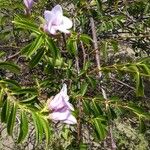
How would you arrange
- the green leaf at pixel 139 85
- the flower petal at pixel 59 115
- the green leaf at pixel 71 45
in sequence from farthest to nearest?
the green leaf at pixel 71 45
the green leaf at pixel 139 85
the flower petal at pixel 59 115

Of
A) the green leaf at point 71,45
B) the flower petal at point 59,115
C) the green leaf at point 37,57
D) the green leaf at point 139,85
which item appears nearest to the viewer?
the flower petal at point 59,115

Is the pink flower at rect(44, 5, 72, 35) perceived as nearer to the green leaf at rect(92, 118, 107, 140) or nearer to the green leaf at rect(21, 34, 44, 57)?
Answer: the green leaf at rect(21, 34, 44, 57)

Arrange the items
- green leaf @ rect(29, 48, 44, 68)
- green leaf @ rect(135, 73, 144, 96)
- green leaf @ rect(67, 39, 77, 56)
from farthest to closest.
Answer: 1. green leaf @ rect(67, 39, 77, 56)
2. green leaf @ rect(135, 73, 144, 96)
3. green leaf @ rect(29, 48, 44, 68)

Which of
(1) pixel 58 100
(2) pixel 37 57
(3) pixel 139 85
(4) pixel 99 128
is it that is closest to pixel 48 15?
(2) pixel 37 57

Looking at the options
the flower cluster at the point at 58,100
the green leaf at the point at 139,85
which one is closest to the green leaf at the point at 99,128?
the green leaf at the point at 139,85

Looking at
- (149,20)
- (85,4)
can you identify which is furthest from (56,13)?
(149,20)

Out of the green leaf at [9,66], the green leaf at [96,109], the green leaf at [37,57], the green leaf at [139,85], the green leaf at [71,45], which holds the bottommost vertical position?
the green leaf at [96,109]

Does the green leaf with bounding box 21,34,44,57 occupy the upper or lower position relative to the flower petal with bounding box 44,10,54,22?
lower

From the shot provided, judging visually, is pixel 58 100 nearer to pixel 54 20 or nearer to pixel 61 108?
pixel 61 108

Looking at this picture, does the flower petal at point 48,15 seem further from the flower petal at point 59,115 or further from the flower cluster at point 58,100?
the flower petal at point 59,115

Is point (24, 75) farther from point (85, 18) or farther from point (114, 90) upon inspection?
point (114, 90)

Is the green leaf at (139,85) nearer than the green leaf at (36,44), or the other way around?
the green leaf at (36,44)

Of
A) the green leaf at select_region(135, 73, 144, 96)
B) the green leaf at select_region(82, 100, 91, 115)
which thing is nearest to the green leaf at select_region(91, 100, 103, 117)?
the green leaf at select_region(82, 100, 91, 115)
